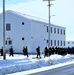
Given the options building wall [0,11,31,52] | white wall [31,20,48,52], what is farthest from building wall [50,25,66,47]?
building wall [0,11,31,52]

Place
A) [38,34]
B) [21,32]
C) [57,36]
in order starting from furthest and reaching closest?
[57,36]
[38,34]
[21,32]

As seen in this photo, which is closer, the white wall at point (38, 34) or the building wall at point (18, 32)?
the building wall at point (18, 32)

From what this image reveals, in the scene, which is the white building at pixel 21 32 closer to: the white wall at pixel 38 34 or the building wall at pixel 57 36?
the white wall at pixel 38 34

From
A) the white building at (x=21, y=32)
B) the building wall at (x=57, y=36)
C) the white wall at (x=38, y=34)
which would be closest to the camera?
the white building at (x=21, y=32)

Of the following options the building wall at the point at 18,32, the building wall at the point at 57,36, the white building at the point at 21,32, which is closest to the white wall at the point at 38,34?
the white building at the point at 21,32

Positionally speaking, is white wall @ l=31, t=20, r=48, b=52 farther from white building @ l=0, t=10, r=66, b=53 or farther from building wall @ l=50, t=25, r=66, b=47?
building wall @ l=50, t=25, r=66, b=47

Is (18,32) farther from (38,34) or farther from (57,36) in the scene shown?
(57,36)

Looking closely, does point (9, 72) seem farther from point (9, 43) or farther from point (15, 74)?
point (9, 43)

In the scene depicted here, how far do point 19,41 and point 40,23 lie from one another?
7479 millimetres

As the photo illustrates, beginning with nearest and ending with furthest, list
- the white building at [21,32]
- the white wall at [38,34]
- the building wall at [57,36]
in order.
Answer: the white building at [21,32] < the white wall at [38,34] < the building wall at [57,36]

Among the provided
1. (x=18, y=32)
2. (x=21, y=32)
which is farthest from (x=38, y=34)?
(x=18, y=32)

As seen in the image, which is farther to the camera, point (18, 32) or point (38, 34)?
point (38, 34)

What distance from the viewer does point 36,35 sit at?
63938 mm

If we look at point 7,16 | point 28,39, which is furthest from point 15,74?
point 7,16
